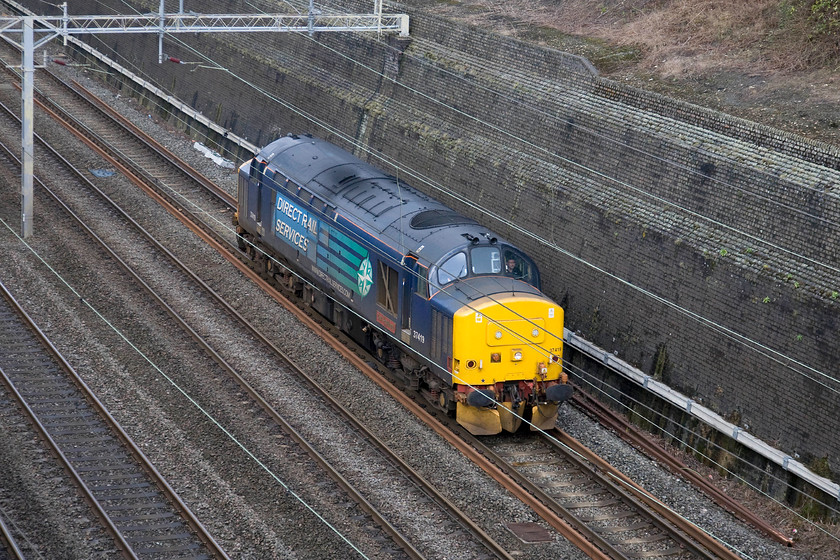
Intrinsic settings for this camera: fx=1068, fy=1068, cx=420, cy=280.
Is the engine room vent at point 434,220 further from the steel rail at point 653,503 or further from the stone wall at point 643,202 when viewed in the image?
the steel rail at point 653,503

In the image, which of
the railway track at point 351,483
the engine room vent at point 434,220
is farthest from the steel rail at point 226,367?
the engine room vent at point 434,220

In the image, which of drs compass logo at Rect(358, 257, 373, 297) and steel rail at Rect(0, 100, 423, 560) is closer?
steel rail at Rect(0, 100, 423, 560)

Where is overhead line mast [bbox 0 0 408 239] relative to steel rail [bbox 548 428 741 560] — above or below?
above

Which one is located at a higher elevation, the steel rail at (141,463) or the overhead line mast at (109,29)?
the overhead line mast at (109,29)

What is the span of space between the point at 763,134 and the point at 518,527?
8335 mm

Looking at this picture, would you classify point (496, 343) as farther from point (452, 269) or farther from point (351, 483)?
point (351, 483)

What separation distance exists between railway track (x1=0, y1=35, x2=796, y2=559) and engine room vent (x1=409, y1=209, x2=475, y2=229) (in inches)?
163

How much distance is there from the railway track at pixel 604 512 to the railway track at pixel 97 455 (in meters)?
5.29

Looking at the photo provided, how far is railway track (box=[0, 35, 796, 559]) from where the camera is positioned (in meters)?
15.6

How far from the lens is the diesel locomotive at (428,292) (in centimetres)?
1800

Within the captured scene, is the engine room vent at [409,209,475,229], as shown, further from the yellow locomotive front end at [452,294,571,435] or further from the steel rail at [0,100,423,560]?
the steel rail at [0,100,423,560]

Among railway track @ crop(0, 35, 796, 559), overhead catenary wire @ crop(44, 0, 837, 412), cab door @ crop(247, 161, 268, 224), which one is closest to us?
railway track @ crop(0, 35, 796, 559)

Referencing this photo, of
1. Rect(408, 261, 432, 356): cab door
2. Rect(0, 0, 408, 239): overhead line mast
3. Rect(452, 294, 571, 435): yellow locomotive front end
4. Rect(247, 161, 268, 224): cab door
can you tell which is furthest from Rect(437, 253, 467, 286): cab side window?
Rect(0, 0, 408, 239): overhead line mast

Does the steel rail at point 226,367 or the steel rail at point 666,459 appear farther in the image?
the steel rail at point 666,459
